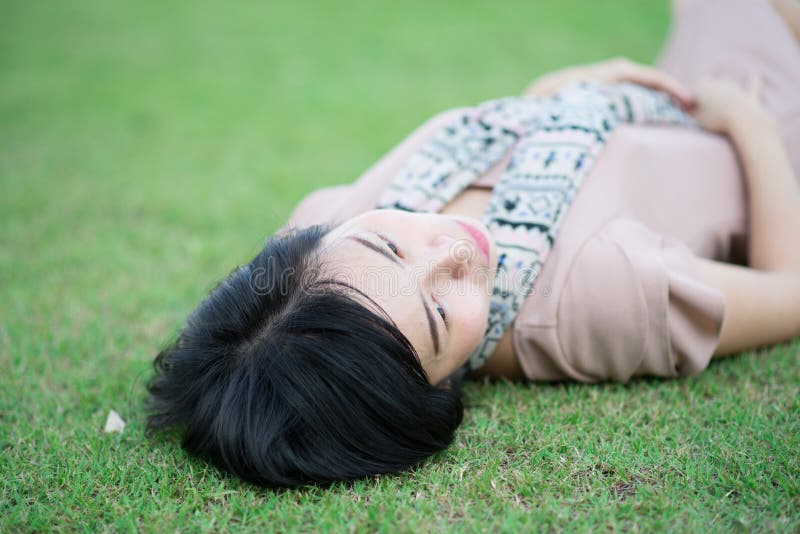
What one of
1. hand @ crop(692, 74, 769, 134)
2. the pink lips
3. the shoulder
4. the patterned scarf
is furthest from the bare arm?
the pink lips

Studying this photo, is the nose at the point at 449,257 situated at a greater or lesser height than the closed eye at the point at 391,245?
lesser

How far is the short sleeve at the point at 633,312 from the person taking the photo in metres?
2.02

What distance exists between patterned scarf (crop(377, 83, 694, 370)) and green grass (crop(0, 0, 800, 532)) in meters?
0.43

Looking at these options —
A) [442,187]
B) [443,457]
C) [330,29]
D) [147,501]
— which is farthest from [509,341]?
[330,29]

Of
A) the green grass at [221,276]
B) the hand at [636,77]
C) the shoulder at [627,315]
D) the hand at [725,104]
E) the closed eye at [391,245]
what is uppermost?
the hand at [636,77]

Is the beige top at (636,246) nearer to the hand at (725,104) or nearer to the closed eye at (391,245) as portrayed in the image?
the hand at (725,104)

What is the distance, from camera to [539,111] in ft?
8.50

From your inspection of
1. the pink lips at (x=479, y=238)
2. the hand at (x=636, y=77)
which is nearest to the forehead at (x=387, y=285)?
the pink lips at (x=479, y=238)

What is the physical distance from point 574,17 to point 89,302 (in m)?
7.75

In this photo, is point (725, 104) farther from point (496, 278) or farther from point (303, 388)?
point (303, 388)

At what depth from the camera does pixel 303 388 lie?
1.67 metres

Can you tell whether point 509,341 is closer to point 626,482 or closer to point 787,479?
point 626,482

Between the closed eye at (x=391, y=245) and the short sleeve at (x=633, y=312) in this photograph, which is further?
the short sleeve at (x=633, y=312)

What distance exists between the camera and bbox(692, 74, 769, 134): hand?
9.29ft
